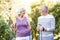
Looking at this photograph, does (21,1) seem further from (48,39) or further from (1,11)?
(48,39)

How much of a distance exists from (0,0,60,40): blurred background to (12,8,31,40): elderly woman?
37 millimetres

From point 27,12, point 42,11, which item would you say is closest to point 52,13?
point 42,11

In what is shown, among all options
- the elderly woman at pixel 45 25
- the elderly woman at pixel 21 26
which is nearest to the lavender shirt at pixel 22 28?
the elderly woman at pixel 21 26

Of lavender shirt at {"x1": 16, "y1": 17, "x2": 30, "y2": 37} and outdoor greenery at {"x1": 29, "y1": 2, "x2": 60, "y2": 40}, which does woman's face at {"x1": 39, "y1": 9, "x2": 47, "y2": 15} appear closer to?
outdoor greenery at {"x1": 29, "y1": 2, "x2": 60, "y2": 40}

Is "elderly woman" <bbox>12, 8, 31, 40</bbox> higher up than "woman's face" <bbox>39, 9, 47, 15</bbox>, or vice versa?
"woman's face" <bbox>39, 9, 47, 15</bbox>

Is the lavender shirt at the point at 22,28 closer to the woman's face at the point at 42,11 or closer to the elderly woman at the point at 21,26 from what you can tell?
the elderly woman at the point at 21,26

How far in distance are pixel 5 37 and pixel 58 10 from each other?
21.6 inches

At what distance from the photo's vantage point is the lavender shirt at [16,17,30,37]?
5.43ft

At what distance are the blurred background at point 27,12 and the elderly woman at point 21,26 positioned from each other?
0.12 ft

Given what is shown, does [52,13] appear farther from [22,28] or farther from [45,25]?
[22,28]

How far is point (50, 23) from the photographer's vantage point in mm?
1625

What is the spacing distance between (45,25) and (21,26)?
0.22m

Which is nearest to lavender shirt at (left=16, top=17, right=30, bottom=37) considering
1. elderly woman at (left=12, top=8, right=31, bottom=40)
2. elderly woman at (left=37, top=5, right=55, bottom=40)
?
elderly woman at (left=12, top=8, right=31, bottom=40)

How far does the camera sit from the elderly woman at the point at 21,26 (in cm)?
165
